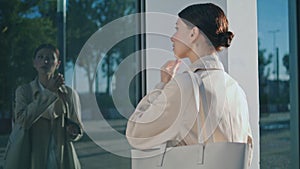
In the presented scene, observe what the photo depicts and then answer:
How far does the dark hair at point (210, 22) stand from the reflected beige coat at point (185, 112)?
64 mm

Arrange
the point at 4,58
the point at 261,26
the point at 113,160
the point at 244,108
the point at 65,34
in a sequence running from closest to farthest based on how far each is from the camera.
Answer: the point at 244,108
the point at 4,58
the point at 65,34
the point at 113,160
the point at 261,26

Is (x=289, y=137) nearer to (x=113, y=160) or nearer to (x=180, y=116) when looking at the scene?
(x=113, y=160)

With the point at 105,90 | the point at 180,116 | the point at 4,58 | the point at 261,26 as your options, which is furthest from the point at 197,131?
the point at 261,26

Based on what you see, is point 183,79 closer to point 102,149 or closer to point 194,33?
point 194,33

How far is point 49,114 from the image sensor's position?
1.84 meters

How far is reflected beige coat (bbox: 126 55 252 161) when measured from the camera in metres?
1.21

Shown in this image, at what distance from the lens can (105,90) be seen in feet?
6.33

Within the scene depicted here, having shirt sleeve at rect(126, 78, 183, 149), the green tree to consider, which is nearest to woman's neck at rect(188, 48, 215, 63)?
shirt sleeve at rect(126, 78, 183, 149)

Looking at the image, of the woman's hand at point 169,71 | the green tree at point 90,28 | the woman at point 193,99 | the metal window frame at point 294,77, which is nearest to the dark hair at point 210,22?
the woman at point 193,99

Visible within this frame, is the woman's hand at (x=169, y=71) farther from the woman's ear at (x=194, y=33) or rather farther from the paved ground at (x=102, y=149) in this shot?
the paved ground at (x=102, y=149)

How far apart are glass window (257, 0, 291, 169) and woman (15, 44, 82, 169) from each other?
43.0 inches

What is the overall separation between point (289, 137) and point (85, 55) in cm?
136

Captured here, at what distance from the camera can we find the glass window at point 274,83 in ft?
8.06

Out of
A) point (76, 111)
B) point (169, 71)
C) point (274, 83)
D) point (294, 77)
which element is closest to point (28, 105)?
point (76, 111)
